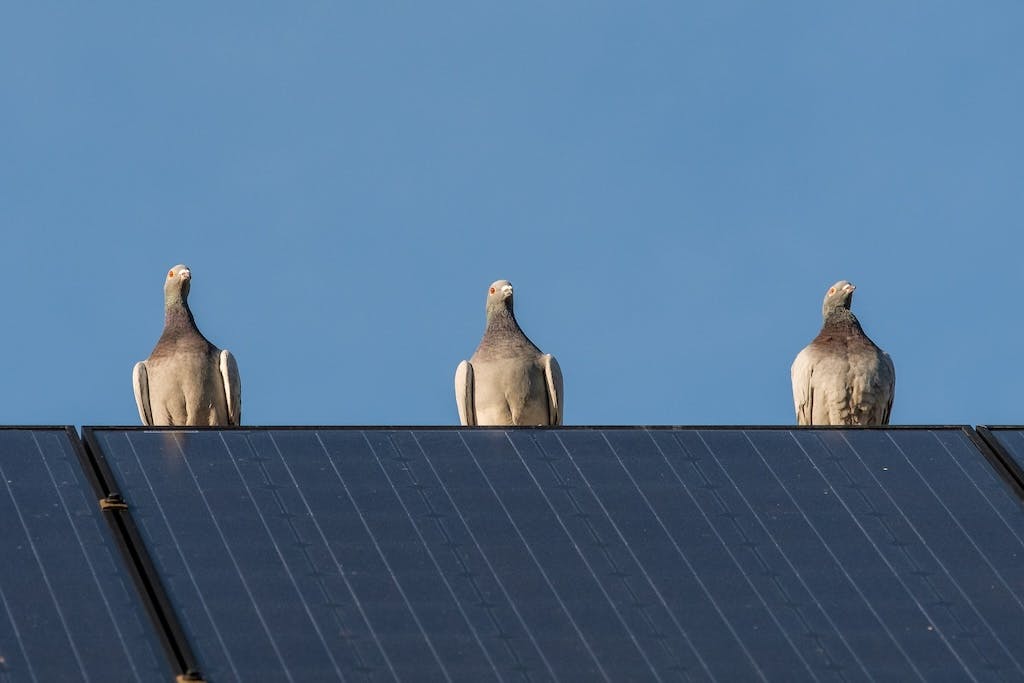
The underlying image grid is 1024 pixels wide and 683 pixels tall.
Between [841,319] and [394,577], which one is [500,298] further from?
[394,577]

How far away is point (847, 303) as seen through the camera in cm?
3084

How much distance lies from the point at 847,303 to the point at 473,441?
700 cm

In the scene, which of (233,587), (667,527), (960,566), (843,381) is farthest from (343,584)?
(843,381)

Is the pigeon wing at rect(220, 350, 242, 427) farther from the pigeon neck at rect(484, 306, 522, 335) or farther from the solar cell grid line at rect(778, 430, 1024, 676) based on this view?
the solar cell grid line at rect(778, 430, 1024, 676)

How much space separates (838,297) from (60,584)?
11.6 metres

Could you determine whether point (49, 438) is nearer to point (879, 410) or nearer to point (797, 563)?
point (797, 563)

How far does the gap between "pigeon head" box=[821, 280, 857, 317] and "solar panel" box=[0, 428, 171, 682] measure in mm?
9558

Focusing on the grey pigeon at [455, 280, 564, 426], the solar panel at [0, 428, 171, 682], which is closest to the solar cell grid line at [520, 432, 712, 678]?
the solar panel at [0, 428, 171, 682]

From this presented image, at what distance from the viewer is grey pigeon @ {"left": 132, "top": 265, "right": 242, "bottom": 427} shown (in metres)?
29.4

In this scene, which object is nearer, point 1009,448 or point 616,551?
point 616,551

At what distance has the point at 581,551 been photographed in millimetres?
22938

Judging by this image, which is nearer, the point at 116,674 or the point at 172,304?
the point at 116,674

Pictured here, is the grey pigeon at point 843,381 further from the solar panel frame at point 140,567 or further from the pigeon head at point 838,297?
the solar panel frame at point 140,567

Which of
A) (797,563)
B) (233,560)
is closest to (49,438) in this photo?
(233,560)
